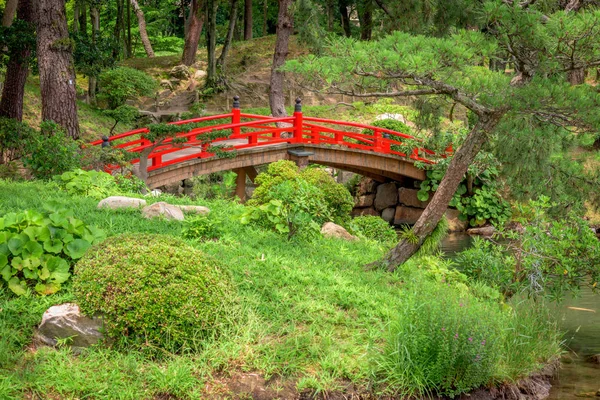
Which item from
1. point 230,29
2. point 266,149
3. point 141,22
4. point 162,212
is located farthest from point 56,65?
point 141,22

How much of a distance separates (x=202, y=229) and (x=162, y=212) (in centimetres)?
85

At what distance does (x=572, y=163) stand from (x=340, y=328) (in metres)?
4.37

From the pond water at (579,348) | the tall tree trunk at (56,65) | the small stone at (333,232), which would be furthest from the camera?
the tall tree trunk at (56,65)

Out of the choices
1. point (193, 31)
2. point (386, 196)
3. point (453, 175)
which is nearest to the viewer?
point (453, 175)

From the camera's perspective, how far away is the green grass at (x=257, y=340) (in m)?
5.99

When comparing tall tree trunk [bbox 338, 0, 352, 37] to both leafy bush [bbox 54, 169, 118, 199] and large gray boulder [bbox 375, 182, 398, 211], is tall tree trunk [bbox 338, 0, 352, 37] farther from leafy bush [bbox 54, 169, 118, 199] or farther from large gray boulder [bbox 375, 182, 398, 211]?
leafy bush [bbox 54, 169, 118, 199]

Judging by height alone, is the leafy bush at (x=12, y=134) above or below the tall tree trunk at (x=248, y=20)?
below

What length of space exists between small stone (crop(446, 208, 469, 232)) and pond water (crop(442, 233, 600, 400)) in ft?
25.6

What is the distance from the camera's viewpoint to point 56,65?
44.1ft

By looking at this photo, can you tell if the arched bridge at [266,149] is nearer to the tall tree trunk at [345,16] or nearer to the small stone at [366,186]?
the small stone at [366,186]

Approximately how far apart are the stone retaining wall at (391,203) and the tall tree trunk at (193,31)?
902 centimetres

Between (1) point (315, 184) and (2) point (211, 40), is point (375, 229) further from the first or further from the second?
(2) point (211, 40)

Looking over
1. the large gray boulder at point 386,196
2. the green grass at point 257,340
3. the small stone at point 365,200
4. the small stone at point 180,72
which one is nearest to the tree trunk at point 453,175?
the green grass at point 257,340

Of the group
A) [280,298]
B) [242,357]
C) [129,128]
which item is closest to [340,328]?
[280,298]
